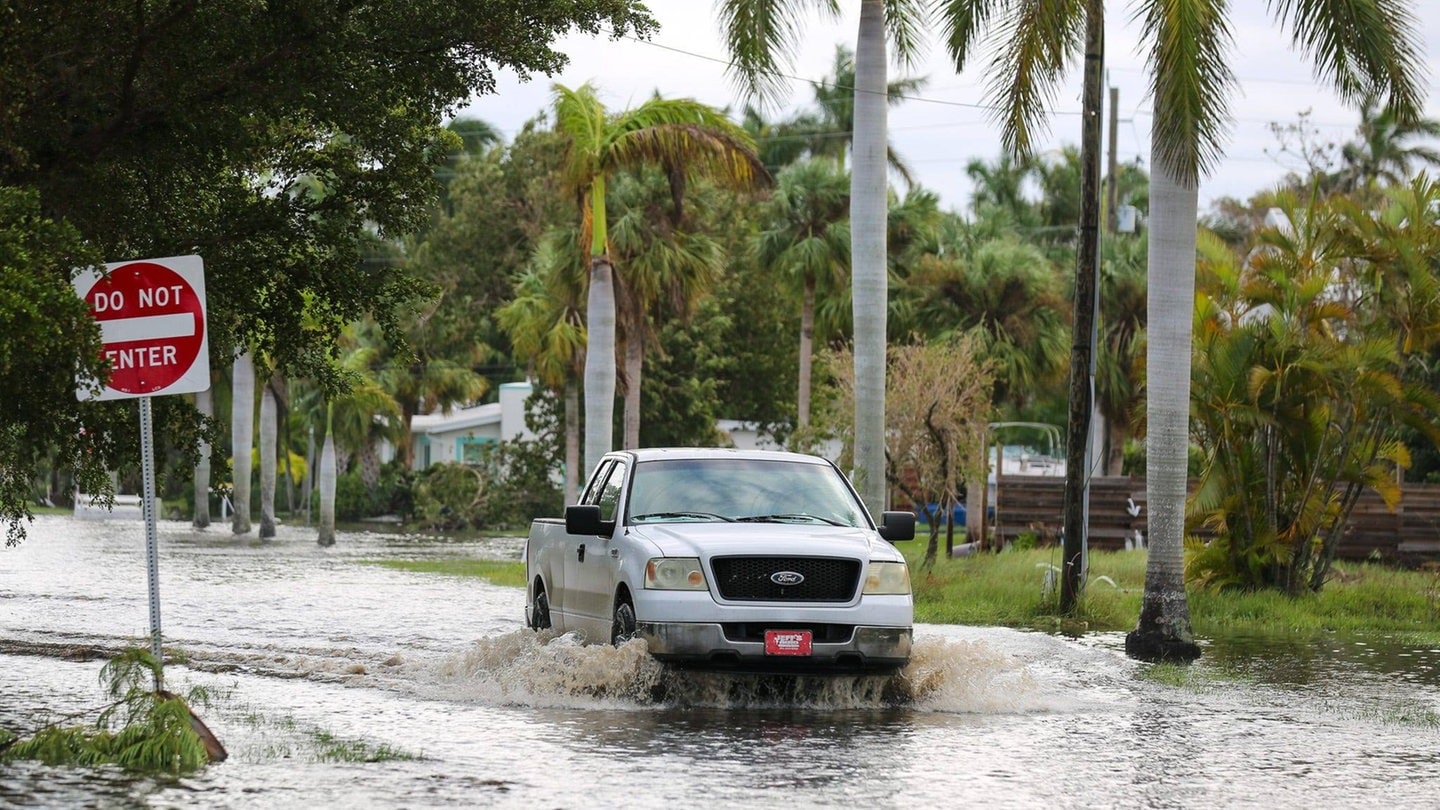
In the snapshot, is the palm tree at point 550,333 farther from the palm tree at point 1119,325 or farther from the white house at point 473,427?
the white house at point 473,427

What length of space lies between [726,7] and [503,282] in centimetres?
4816

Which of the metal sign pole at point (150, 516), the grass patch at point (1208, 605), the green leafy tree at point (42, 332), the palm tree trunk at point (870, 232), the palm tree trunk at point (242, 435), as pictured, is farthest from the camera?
the palm tree trunk at point (242, 435)

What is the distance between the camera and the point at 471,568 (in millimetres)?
36125

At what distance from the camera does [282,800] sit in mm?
9227

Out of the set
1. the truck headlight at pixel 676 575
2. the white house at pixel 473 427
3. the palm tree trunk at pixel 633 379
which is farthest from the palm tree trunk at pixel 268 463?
the truck headlight at pixel 676 575

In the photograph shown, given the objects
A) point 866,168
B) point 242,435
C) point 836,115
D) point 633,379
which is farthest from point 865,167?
point 836,115

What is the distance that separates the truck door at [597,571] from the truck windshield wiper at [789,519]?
0.99 meters

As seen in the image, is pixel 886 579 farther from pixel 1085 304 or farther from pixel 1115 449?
pixel 1115 449

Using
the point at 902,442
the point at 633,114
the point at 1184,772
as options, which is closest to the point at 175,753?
the point at 1184,772

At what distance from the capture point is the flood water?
9789 mm

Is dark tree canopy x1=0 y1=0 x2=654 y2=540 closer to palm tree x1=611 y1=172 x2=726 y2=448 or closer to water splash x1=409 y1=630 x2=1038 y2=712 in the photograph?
water splash x1=409 y1=630 x2=1038 y2=712

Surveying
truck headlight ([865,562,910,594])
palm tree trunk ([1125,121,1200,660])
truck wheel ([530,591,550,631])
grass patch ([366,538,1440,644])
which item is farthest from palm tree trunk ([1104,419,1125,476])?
truck headlight ([865,562,910,594])

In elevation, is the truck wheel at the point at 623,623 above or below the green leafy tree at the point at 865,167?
below

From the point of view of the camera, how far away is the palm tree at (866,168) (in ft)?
78.3
